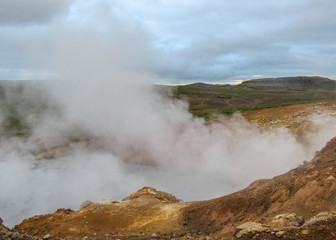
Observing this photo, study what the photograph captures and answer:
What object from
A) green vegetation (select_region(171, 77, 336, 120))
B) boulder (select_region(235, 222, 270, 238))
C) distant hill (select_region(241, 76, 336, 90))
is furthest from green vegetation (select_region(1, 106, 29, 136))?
distant hill (select_region(241, 76, 336, 90))

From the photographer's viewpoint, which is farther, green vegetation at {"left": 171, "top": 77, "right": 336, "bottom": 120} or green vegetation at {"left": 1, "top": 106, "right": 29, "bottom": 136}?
green vegetation at {"left": 171, "top": 77, "right": 336, "bottom": 120}

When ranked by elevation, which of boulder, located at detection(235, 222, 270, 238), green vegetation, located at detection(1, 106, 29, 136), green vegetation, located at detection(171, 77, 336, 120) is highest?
green vegetation, located at detection(171, 77, 336, 120)

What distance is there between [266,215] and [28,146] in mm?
17986

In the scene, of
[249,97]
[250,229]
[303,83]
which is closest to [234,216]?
[250,229]

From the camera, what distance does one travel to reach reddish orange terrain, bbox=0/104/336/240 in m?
5.07

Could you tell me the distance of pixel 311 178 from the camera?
258 inches

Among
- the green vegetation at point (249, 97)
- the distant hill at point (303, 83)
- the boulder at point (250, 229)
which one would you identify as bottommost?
the boulder at point (250, 229)

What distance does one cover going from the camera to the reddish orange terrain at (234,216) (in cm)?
507

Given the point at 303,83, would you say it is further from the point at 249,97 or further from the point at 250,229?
the point at 250,229

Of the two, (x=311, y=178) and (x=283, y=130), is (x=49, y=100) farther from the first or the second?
(x=311, y=178)

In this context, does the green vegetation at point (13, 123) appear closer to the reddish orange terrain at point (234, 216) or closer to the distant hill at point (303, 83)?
the reddish orange terrain at point (234, 216)

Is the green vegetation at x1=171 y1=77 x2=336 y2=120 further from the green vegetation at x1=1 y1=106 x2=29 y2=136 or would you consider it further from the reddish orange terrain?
the reddish orange terrain

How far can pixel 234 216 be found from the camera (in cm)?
670

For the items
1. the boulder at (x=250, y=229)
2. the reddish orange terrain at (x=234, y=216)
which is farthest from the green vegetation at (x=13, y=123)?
the boulder at (x=250, y=229)
